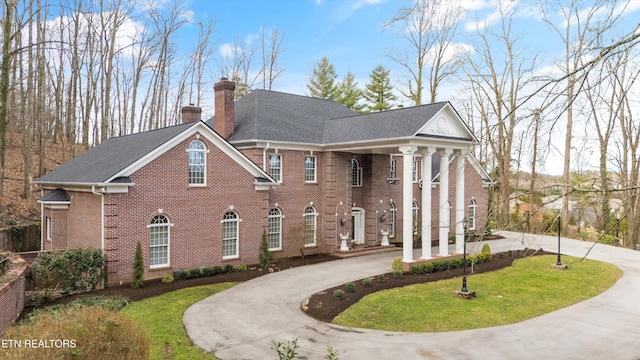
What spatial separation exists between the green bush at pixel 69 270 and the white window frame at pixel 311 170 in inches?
456

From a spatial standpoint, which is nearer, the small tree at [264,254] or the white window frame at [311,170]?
the small tree at [264,254]

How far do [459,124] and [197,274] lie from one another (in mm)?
15028

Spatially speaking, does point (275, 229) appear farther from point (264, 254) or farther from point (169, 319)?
point (169, 319)

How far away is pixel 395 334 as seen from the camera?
1199 centimetres

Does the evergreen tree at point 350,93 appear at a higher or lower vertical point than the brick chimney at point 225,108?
higher

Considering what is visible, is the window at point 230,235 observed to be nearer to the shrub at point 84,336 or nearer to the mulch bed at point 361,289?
the mulch bed at point 361,289

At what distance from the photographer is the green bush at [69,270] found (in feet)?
48.6

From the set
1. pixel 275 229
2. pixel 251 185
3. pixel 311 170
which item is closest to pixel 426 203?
pixel 311 170

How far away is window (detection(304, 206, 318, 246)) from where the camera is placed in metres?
23.9

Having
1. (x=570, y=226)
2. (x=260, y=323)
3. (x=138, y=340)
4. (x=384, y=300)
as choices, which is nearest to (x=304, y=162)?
(x=384, y=300)

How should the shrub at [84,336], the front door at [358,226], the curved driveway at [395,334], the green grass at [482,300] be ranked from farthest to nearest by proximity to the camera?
the front door at [358,226] < the green grass at [482,300] < the curved driveway at [395,334] < the shrub at [84,336]

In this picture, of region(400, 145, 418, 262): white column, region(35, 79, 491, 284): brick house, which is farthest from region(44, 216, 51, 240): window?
region(400, 145, 418, 262): white column

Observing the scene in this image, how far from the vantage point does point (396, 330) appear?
12.3 metres

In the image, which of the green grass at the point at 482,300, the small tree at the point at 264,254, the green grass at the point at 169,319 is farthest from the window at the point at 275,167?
the green grass at the point at 482,300
